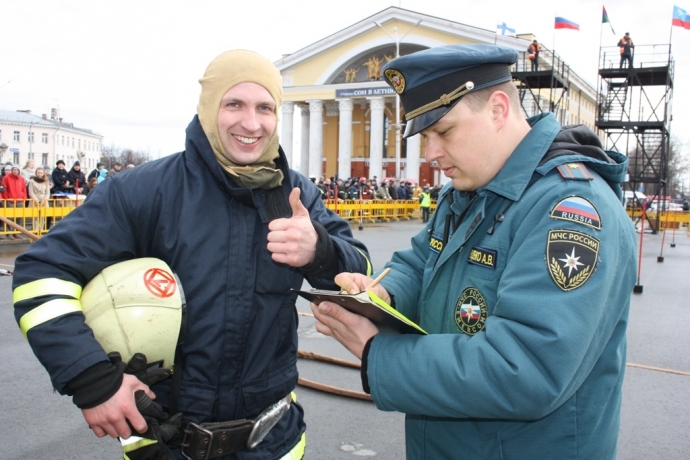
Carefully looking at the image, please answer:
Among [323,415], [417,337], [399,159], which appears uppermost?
[399,159]

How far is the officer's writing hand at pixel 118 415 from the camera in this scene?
1.74 metres

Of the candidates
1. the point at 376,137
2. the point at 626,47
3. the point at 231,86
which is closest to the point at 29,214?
the point at 231,86

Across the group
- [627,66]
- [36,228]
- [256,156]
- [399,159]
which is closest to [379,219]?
[627,66]

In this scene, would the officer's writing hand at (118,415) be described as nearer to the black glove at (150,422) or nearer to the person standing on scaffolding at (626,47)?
the black glove at (150,422)

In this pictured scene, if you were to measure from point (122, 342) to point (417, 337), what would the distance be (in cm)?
97

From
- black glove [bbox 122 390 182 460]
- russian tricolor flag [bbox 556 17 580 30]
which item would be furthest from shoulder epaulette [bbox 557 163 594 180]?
russian tricolor flag [bbox 556 17 580 30]

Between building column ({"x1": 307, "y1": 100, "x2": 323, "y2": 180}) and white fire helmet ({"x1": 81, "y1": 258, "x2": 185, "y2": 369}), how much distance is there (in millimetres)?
49205

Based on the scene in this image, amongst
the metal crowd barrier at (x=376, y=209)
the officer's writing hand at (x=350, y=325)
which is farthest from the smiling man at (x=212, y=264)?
the metal crowd barrier at (x=376, y=209)

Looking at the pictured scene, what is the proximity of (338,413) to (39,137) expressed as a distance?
107 metres

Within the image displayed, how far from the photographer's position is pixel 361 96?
47.1m

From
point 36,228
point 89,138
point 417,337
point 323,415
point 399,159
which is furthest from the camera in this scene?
point 89,138

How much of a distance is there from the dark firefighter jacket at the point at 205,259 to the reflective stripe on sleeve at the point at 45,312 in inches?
2.6

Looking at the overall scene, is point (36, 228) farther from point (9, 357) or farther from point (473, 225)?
point (473, 225)

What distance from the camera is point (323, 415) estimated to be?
4.28 metres
